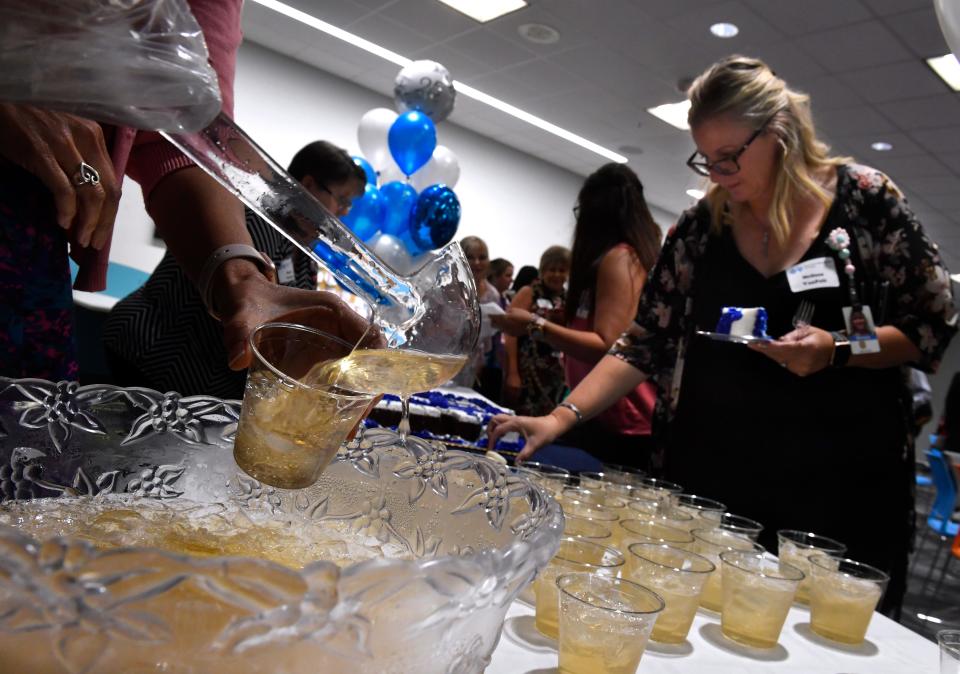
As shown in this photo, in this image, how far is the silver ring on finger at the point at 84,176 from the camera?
31.3 inches

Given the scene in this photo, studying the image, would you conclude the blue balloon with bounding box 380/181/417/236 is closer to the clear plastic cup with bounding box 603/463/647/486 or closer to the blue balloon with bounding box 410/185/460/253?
the blue balloon with bounding box 410/185/460/253

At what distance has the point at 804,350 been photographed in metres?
1.51

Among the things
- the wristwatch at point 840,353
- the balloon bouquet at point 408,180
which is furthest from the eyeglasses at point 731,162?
the balloon bouquet at point 408,180

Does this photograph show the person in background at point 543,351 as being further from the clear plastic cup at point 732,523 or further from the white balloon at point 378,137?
the clear plastic cup at point 732,523

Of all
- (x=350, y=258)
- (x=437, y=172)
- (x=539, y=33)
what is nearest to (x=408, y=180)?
(x=437, y=172)

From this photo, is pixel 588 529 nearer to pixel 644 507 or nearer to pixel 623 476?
pixel 644 507

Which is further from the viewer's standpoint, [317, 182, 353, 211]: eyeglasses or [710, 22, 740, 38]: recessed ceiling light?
[710, 22, 740, 38]: recessed ceiling light

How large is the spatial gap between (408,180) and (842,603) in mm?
4668

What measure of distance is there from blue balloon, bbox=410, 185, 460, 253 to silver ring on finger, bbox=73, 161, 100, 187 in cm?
391

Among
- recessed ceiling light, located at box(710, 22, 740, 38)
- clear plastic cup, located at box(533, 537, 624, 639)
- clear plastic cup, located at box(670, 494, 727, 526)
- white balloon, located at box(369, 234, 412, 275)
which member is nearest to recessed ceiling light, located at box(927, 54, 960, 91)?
recessed ceiling light, located at box(710, 22, 740, 38)

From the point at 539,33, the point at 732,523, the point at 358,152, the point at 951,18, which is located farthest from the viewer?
the point at 358,152

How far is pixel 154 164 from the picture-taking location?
977mm

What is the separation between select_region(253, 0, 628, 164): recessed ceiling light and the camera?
6102 mm

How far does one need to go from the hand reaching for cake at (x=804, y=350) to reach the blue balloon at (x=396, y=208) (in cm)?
357
